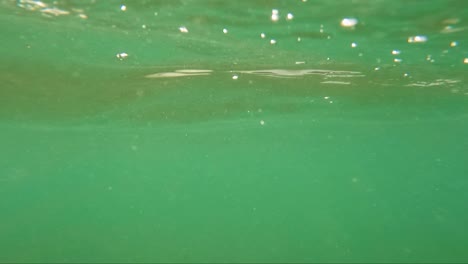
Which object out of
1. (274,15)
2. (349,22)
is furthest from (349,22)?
(274,15)

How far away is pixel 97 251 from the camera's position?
106ft

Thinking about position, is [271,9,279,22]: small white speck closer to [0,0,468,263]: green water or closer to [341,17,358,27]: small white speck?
[0,0,468,263]: green water

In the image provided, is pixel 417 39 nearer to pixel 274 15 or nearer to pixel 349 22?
pixel 349 22

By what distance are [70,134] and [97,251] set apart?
1042 centimetres

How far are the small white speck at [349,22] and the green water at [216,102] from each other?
27 cm

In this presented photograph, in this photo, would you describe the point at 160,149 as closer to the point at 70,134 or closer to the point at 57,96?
the point at 70,134

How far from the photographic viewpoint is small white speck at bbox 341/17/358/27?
10.2 metres

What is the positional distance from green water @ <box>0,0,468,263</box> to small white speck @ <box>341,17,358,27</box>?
10.7 inches

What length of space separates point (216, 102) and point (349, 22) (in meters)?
13.1

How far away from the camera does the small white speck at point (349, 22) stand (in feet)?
33.6

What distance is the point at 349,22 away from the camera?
10477 millimetres

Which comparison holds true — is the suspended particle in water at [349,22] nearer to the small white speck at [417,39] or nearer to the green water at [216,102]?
the green water at [216,102]

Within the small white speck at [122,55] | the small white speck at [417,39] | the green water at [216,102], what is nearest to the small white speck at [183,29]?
the green water at [216,102]

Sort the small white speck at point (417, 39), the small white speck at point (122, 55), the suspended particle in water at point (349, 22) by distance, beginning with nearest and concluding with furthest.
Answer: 1. the suspended particle in water at point (349, 22)
2. the small white speck at point (417, 39)
3. the small white speck at point (122, 55)
